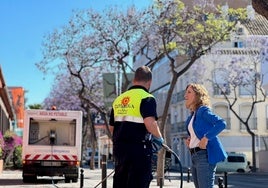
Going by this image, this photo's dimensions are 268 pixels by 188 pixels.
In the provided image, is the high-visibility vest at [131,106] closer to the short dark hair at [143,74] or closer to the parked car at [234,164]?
the short dark hair at [143,74]

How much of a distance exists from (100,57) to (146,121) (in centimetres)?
2115

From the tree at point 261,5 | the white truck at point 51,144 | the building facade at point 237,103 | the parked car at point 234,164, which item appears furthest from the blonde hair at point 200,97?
the building facade at point 237,103

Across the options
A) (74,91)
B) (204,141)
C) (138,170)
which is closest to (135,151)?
(138,170)

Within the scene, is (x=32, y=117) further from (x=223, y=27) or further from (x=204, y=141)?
(x=204, y=141)

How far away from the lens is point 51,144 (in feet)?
65.3

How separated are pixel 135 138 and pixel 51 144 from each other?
14125mm

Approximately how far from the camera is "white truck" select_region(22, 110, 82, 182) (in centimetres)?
1919

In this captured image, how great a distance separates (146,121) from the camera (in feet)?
20.2

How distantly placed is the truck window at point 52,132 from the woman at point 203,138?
13.7 m

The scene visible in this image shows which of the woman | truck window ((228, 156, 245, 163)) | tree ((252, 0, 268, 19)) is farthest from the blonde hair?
truck window ((228, 156, 245, 163))

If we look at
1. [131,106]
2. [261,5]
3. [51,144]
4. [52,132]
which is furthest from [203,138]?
[52,132]

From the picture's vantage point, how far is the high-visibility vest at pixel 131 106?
20.6ft

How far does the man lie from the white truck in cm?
1328

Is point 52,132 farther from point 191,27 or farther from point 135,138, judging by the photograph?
point 135,138
